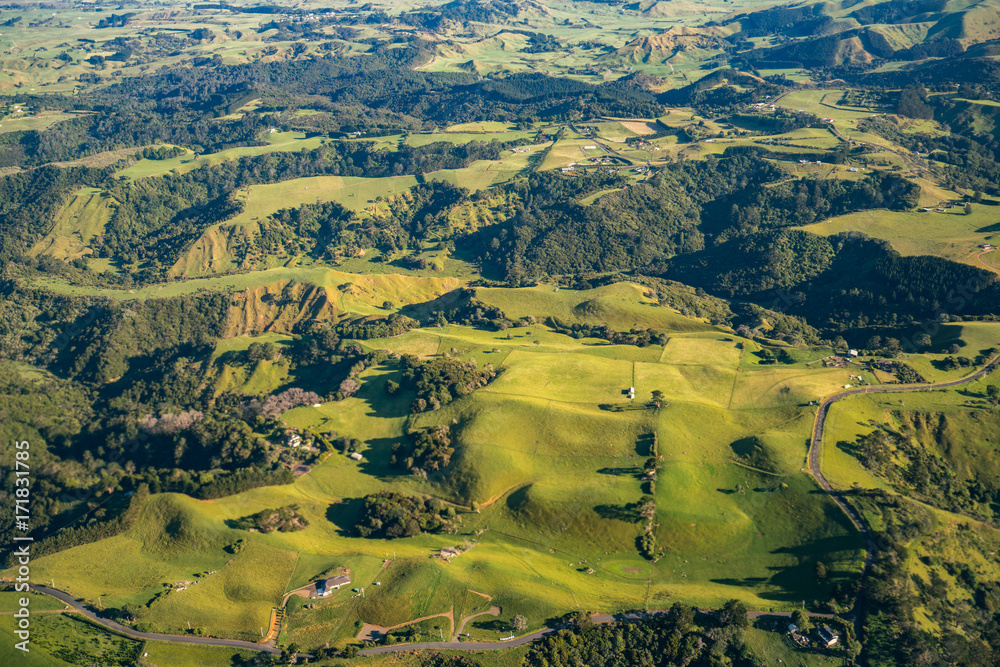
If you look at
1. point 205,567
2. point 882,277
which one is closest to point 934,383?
point 882,277

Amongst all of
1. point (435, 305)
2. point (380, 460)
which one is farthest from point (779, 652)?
point (435, 305)

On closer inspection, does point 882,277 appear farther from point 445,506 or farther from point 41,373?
point 41,373

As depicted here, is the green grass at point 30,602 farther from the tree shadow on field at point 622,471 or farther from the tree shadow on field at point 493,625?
the tree shadow on field at point 622,471

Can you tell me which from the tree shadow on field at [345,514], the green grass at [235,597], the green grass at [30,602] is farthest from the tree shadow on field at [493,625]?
the green grass at [30,602]

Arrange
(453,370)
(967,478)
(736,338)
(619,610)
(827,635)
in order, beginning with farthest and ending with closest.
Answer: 1. (736,338)
2. (453,370)
3. (967,478)
4. (619,610)
5. (827,635)

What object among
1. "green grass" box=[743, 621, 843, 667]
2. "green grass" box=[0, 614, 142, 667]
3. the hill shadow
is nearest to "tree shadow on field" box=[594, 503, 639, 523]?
"green grass" box=[743, 621, 843, 667]

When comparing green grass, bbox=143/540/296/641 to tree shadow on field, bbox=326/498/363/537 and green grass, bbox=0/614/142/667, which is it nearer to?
green grass, bbox=0/614/142/667
